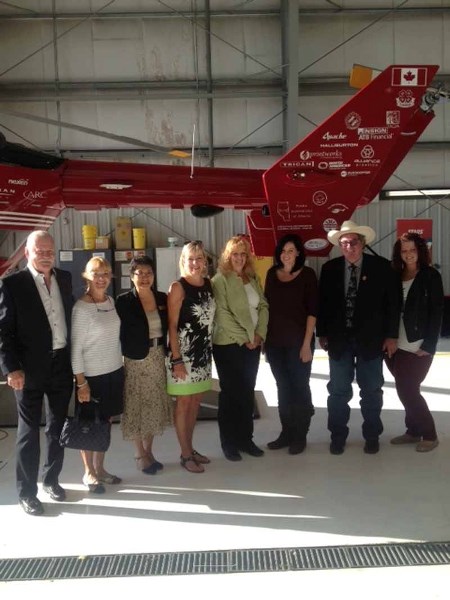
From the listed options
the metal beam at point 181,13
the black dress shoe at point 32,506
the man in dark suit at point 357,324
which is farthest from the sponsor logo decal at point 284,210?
the metal beam at point 181,13

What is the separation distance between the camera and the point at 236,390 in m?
4.11

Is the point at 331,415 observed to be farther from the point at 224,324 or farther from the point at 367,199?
the point at 367,199

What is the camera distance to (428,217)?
11.6m

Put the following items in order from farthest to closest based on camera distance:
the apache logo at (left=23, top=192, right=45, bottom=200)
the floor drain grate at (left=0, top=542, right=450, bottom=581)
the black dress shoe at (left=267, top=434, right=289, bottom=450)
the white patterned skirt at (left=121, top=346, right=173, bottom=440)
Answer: the apache logo at (left=23, top=192, right=45, bottom=200)
the black dress shoe at (left=267, top=434, right=289, bottom=450)
the white patterned skirt at (left=121, top=346, right=173, bottom=440)
the floor drain grate at (left=0, top=542, right=450, bottom=581)

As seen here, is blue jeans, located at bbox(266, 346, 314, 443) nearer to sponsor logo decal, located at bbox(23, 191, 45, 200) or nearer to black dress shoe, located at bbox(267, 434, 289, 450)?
black dress shoe, located at bbox(267, 434, 289, 450)

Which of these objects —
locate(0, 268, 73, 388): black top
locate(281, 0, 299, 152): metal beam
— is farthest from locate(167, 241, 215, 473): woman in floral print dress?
locate(281, 0, 299, 152): metal beam

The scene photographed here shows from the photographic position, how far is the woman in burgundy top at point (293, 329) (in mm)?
4137

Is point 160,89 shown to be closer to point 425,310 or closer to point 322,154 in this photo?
point 322,154

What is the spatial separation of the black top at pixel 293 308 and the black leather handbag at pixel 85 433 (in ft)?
4.61

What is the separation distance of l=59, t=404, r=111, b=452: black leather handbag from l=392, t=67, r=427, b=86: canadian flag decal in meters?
3.13

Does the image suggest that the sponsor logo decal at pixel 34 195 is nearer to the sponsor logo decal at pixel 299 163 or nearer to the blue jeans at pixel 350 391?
the sponsor logo decal at pixel 299 163

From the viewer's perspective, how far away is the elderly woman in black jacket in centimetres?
417

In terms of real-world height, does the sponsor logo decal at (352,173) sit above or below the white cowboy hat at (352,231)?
above

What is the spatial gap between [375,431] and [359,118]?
2.36m
